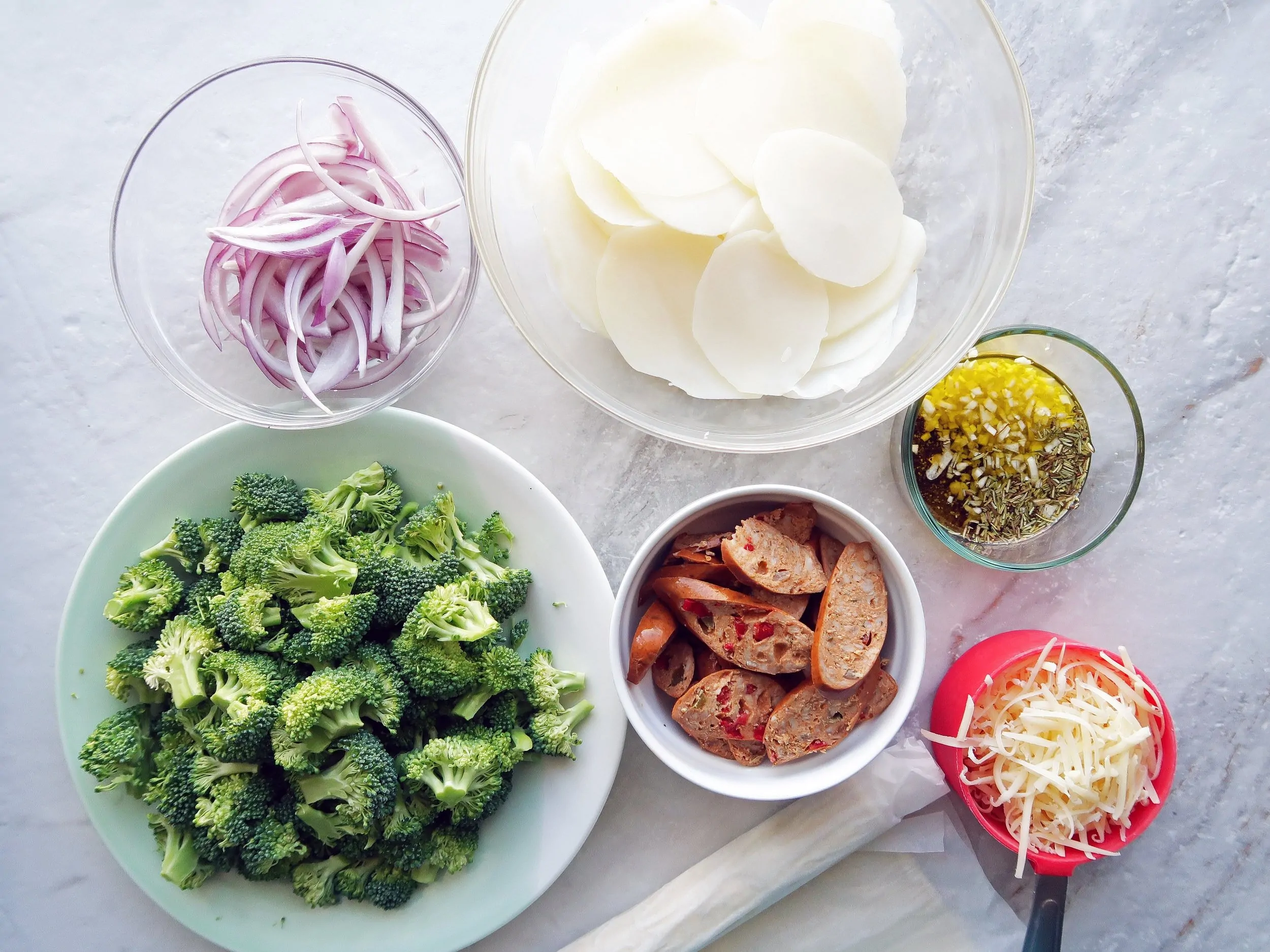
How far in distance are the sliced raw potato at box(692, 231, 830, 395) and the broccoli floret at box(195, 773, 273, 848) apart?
1.08 metres

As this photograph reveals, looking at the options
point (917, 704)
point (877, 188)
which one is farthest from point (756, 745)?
point (877, 188)

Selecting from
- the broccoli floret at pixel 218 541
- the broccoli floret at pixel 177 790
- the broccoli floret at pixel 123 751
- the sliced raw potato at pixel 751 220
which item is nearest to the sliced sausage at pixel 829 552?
the sliced raw potato at pixel 751 220

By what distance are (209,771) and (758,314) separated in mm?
1207

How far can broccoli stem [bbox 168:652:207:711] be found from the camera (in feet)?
4.75

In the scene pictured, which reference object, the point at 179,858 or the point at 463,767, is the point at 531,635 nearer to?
the point at 463,767

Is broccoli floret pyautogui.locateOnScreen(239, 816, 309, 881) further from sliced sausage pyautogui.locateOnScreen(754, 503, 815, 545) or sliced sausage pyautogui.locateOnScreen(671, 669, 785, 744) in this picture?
sliced sausage pyautogui.locateOnScreen(754, 503, 815, 545)

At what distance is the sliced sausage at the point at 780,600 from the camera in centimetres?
147

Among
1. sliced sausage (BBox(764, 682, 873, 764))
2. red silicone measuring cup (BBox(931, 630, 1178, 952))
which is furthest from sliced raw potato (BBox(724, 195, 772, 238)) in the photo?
red silicone measuring cup (BBox(931, 630, 1178, 952))

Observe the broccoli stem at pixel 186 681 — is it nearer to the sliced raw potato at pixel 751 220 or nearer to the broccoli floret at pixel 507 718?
the broccoli floret at pixel 507 718

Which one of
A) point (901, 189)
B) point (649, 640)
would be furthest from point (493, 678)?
point (901, 189)

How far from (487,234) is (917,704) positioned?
1224mm

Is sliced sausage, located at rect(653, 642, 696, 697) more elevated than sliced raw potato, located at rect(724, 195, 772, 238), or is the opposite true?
sliced raw potato, located at rect(724, 195, 772, 238)

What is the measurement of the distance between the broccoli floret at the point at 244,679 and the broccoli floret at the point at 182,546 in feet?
0.62

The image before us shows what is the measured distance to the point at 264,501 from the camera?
1513mm
